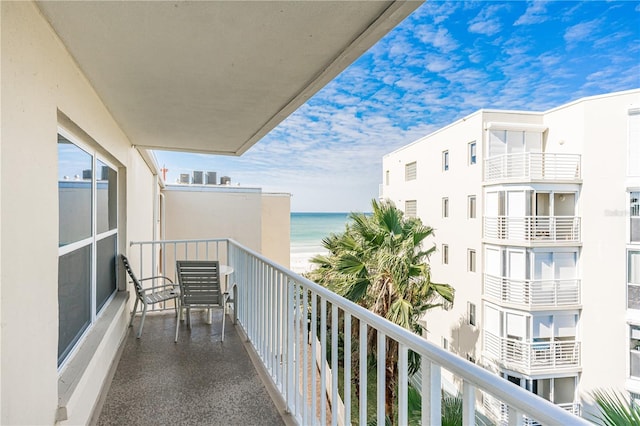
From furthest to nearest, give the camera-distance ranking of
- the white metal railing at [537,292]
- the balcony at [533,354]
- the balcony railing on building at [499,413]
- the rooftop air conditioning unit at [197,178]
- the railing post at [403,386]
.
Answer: the rooftop air conditioning unit at [197,178]
the balcony at [533,354]
the white metal railing at [537,292]
the railing post at [403,386]
the balcony railing on building at [499,413]

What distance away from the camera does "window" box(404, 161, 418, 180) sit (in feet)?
45.3

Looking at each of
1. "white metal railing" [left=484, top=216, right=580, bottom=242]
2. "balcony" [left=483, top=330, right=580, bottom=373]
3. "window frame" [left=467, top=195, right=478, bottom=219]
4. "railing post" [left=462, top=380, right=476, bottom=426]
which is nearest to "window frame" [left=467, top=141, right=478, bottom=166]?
"window frame" [left=467, top=195, right=478, bottom=219]

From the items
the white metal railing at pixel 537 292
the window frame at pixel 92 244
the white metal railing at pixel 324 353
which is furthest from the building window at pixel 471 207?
the window frame at pixel 92 244

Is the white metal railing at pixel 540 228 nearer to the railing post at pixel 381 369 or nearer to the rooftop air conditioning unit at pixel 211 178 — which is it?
the rooftop air conditioning unit at pixel 211 178

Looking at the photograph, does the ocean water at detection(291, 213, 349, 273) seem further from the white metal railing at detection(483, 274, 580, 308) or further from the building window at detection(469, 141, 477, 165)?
the white metal railing at detection(483, 274, 580, 308)

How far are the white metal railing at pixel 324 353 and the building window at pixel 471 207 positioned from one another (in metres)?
8.95

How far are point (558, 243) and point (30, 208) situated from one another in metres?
11.3

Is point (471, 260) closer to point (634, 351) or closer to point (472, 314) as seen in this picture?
point (472, 314)

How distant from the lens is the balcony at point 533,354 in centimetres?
1002

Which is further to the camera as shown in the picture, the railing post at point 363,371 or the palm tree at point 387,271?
the palm tree at point 387,271

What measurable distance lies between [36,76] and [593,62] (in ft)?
91.6

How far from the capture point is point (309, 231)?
3412 cm

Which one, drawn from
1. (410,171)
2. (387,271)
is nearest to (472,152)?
(410,171)

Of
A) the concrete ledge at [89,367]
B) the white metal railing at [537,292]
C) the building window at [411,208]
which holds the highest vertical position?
the building window at [411,208]
